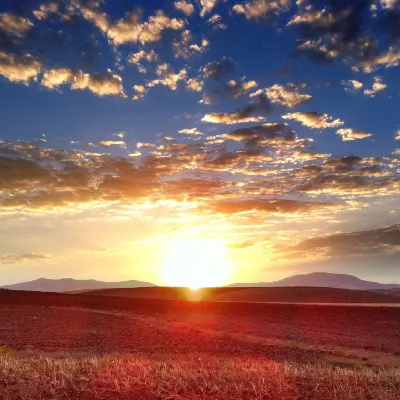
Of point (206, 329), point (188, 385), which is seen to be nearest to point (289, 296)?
point (206, 329)

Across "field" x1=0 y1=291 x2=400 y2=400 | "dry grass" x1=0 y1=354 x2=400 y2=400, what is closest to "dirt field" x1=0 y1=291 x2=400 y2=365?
"field" x1=0 y1=291 x2=400 y2=400

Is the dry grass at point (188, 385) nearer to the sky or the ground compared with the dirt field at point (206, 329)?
nearer to the sky

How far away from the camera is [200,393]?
857 centimetres

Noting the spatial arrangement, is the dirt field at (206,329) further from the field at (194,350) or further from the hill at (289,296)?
the hill at (289,296)

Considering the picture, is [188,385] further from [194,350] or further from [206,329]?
[206,329]

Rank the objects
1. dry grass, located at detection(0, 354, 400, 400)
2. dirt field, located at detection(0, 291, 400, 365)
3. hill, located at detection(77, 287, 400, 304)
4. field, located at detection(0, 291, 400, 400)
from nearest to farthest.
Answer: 1. dry grass, located at detection(0, 354, 400, 400)
2. field, located at detection(0, 291, 400, 400)
3. dirt field, located at detection(0, 291, 400, 365)
4. hill, located at detection(77, 287, 400, 304)

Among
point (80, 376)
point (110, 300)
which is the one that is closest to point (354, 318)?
point (110, 300)

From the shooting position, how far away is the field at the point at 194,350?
877cm

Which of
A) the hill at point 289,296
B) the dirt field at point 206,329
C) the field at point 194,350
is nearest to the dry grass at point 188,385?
the field at point 194,350

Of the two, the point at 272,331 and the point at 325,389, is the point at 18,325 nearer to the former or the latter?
the point at 272,331

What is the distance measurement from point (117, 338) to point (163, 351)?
560 centimetres

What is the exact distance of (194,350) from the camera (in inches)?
969

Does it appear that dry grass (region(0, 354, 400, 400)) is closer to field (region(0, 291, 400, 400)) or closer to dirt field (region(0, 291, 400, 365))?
field (region(0, 291, 400, 400))

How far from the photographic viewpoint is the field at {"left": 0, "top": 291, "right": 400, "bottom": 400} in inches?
345
